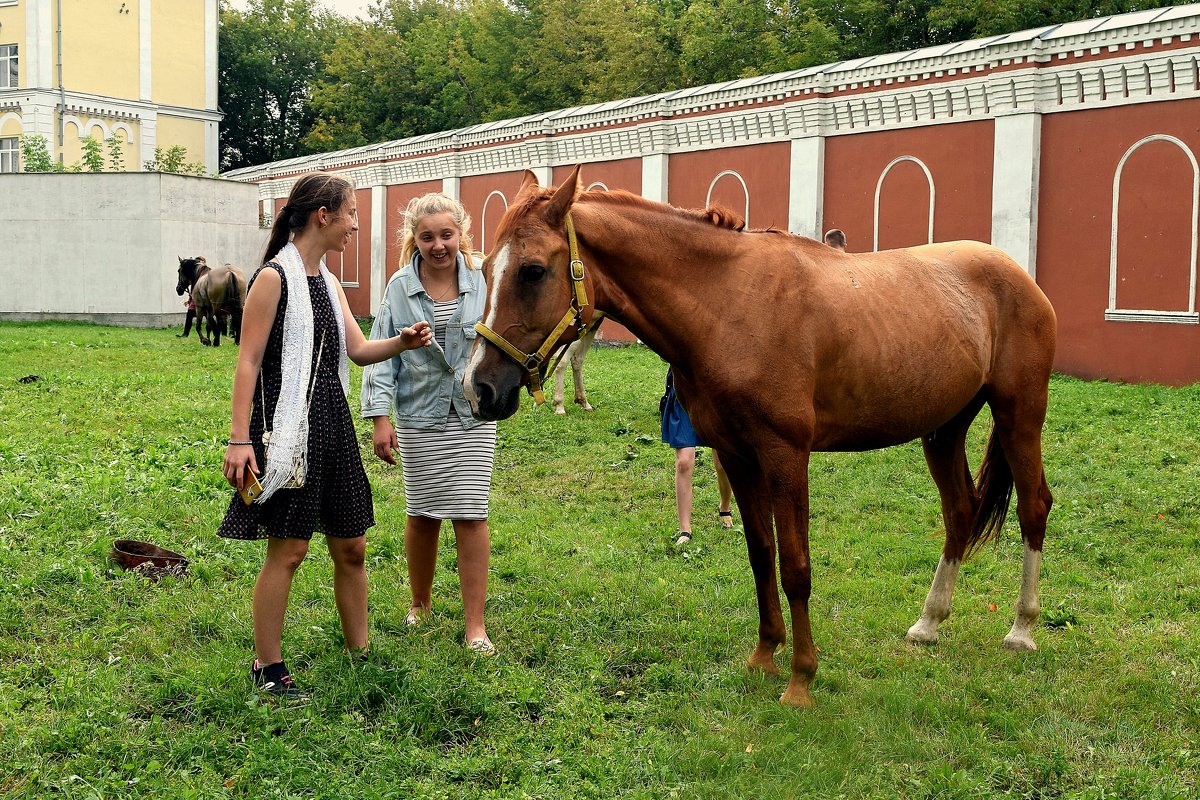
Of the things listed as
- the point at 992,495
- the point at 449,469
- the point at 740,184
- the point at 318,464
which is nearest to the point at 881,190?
the point at 740,184

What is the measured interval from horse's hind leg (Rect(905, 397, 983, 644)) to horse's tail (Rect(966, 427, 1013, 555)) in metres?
0.05

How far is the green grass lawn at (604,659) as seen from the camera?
11.6 feet

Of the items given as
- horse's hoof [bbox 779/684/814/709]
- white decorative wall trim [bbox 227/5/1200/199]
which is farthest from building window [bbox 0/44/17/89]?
horse's hoof [bbox 779/684/814/709]

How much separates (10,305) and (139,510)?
21.5m

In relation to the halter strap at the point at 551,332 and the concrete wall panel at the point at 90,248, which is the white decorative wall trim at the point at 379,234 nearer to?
the concrete wall panel at the point at 90,248

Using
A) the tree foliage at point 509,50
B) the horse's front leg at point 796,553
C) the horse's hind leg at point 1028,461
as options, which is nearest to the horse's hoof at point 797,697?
the horse's front leg at point 796,553

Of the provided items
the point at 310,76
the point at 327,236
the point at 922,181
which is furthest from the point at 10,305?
the point at 310,76

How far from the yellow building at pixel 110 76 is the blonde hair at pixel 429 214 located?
133 ft

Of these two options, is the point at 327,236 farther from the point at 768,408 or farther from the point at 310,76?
the point at 310,76

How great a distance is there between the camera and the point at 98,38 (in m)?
41.4

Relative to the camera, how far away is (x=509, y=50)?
133ft

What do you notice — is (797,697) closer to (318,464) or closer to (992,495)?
(992,495)

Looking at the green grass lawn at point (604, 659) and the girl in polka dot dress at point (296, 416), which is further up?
the girl in polka dot dress at point (296, 416)

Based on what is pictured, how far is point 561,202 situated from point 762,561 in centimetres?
178
